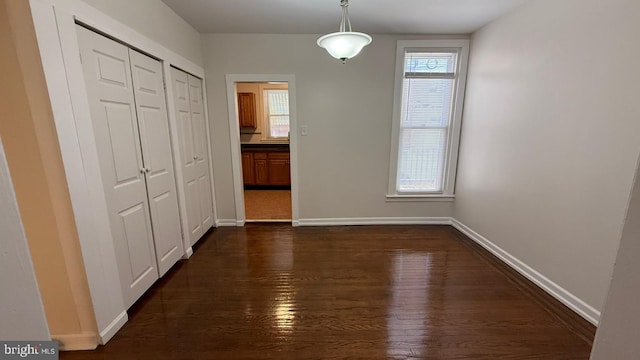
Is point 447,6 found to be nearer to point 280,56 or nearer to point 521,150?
point 521,150

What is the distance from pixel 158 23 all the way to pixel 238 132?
1.42 m

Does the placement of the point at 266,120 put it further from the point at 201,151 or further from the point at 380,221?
the point at 380,221

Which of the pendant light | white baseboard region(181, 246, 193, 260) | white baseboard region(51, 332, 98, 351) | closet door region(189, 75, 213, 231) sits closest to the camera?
white baseboard region(51, 332, 98, 351)

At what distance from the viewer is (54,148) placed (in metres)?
1.33

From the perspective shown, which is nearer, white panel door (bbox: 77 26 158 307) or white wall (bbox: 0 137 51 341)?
white wall (bbox: 0 137 51 341)

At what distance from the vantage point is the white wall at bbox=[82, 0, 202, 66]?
1.72 metres

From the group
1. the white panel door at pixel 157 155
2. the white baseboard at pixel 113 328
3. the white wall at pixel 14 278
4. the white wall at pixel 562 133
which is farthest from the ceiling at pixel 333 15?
the white baseboard at pixel 113 328

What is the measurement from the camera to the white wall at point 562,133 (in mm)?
1617

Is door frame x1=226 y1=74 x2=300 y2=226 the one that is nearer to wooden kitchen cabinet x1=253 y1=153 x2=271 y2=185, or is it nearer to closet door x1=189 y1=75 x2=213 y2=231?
closet door x1=189 y1=75 x2=213 y2=231

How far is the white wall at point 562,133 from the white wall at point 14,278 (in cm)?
195

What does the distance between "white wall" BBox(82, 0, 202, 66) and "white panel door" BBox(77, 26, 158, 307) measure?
0.21 m

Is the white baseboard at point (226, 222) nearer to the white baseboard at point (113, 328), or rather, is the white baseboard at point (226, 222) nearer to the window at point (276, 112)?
the white baseboard at point (113, 328)

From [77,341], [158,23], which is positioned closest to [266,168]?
[158,23]

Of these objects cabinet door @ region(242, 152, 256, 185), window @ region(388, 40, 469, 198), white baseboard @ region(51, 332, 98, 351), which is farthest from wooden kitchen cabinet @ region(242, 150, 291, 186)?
white baseboard @ region(51, 332, 98, 351)
